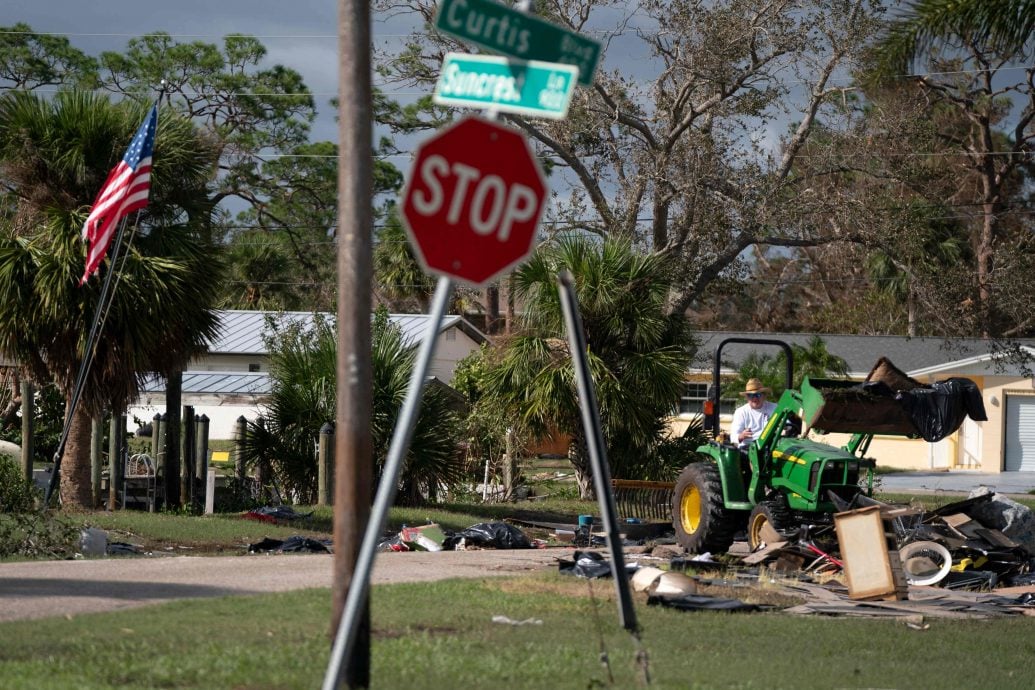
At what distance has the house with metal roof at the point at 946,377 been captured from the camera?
42.8 m

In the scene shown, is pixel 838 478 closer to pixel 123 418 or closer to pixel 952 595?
pixel 952 595

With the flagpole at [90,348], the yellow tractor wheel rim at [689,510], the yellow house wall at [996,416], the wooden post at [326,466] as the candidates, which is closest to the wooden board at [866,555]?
the yellow tractor wheel rim at [689,510]

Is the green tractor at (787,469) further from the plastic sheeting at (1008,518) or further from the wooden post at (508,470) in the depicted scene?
the wooden post at (508,470)

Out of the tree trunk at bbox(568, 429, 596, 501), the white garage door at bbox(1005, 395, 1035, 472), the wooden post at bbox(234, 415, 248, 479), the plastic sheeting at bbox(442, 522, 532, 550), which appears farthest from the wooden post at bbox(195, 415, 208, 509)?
the white garage door at bbox(1005, 395, 1035, 472)

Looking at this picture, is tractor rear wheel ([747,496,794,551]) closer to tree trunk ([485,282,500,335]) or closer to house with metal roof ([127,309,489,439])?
house with metal roof ([127,309,489,439])

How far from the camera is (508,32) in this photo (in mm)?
6609

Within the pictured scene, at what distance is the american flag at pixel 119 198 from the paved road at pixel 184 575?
4.81 m

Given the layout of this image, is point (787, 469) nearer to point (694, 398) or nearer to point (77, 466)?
point (77, 466)

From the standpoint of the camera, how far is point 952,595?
40.9 ft

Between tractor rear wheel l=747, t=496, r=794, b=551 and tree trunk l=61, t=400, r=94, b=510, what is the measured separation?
9.24 meters

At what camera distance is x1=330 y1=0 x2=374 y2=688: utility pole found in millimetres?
6891

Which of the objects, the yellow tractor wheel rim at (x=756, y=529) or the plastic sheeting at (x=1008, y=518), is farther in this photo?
the plastic sheeting at (x=1008, y=518)

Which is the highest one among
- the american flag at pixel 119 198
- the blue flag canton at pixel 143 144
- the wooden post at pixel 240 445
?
the blue flag canton at pixel 143 144

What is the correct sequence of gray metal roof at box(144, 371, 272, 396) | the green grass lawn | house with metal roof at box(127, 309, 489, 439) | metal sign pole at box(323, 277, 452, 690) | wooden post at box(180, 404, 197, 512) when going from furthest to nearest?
house with metal roof at box(127, 309, 489, 439), gray metal roof at box(144, 371, 272, 396), wooden post at box(180, 404, 197, 512), the green grass lawn, metal sign pole at box(323, 277, 452, 690)
